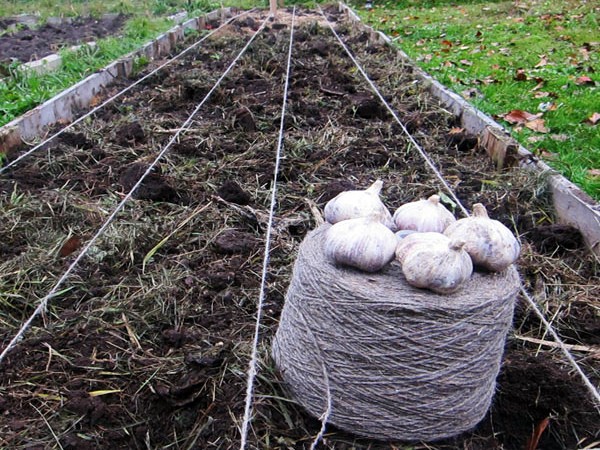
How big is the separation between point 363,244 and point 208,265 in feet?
4.19

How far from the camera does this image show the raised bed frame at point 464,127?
3039 mm

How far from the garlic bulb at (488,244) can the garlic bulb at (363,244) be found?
9.0 inches

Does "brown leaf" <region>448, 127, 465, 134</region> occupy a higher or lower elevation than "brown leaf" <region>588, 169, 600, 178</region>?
lower

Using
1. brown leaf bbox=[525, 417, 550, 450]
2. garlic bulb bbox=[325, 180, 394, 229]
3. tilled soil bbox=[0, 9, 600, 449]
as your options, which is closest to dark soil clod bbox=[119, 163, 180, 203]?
tilled soil bbox=[0, 9, 600, 449]

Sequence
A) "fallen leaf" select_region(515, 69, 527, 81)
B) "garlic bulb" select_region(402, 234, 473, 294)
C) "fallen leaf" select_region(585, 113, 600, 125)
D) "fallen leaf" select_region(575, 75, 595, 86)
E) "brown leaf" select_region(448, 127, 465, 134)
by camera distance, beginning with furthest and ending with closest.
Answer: "fallen leaf" select_region(515, 69, 527, 81), "fallen leaf" select_region(575, 75, 595, 86), "brown leaf" select_region(448, 127, 465, 134), "fallen leaf" select_region(585, 113, 600, 125), "garlic bulb" select_region(402, 234, 473, 294)

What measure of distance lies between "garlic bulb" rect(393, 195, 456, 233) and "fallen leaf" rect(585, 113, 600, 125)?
116 inches

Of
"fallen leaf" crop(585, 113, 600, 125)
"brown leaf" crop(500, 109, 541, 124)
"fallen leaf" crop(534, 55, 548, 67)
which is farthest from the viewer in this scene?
"fallen leaf" crop(534, 55, 548, 67)

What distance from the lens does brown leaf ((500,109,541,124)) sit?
15.3 feet

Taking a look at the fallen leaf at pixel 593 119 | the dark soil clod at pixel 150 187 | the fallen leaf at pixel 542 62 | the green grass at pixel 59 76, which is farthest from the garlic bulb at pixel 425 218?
the fallen leaf at pixel 542 62

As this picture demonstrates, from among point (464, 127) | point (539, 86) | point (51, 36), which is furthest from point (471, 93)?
point (51, 36)

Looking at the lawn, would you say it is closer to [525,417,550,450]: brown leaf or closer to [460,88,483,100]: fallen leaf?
[460,88,483,100]: fallen leaf

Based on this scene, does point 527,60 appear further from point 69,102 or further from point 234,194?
point 69,102

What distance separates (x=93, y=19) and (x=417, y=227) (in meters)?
11.6

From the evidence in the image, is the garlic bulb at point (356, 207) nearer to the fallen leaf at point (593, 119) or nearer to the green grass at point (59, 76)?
the fallen leaf at point (593, 119)
